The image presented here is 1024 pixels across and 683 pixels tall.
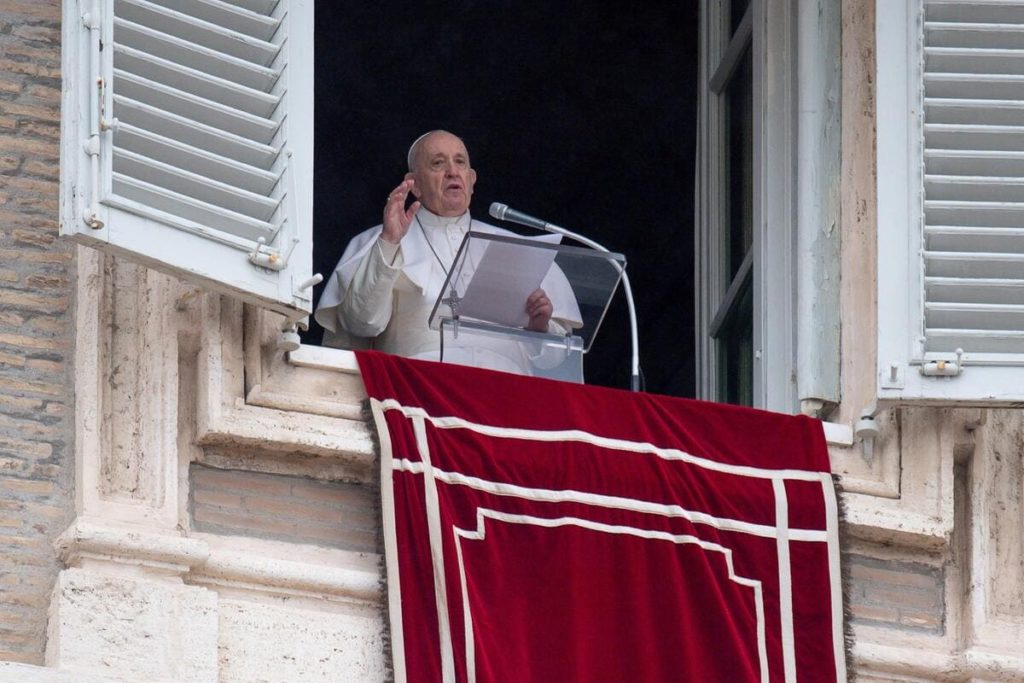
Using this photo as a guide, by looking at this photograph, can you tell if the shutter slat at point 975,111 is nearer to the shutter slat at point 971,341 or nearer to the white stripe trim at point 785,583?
the shutter slat at point 971,341

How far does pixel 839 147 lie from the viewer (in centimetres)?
878

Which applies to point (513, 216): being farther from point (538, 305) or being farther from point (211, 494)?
point (211, 494)

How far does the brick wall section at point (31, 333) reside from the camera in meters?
7.62

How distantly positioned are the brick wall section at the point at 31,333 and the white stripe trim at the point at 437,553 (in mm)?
828

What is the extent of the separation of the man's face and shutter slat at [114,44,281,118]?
1.37 metres

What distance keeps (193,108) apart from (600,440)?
1275mm

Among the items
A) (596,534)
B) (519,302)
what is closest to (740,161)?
(519,302)

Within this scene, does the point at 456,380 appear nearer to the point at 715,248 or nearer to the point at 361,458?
the point at 361,458

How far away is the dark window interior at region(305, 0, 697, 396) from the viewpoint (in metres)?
11.5

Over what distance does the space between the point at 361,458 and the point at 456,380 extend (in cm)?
32

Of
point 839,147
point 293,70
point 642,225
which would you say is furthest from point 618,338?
point 293,70

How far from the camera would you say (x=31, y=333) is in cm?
787

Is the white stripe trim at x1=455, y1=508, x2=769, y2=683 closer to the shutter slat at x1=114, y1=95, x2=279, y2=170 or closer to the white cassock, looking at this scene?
the white cassock

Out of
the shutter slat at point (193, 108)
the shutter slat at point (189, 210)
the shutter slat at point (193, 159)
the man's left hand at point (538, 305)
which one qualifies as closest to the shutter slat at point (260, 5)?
the shutter slat at point (193, 108)
